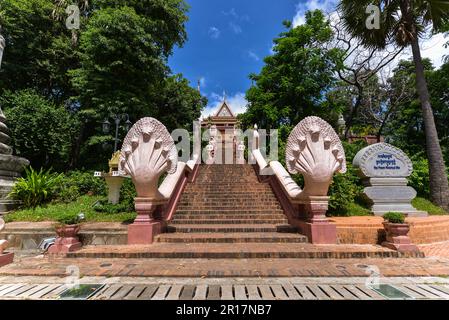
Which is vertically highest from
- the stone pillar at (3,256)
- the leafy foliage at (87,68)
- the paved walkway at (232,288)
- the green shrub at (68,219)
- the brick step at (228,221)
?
the leafy foliage at (87,68)

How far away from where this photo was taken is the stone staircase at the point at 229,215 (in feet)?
17.3

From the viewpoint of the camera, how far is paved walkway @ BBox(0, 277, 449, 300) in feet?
9.07

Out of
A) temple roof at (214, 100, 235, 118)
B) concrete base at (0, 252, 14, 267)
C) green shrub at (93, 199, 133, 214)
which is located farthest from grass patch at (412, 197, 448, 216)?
temple roof at (214, 100, 235, 118)

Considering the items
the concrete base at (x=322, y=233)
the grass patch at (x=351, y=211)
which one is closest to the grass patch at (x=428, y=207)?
the grass patch at (x=351, y=211)

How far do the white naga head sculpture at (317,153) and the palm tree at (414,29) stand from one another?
5919 millimetres

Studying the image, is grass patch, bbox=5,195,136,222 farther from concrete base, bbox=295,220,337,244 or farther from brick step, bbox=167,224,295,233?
concrete base, bbox=295,220,337,244

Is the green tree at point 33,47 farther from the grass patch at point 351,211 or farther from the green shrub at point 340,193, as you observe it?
the grass patch at point 351,211

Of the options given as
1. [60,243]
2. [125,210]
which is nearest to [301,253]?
[60,243]

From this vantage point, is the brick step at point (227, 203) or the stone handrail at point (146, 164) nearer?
the stone handrail at point (146, 164)

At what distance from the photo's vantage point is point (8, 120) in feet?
33.3

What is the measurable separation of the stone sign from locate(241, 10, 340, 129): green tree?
6901 millimetres
